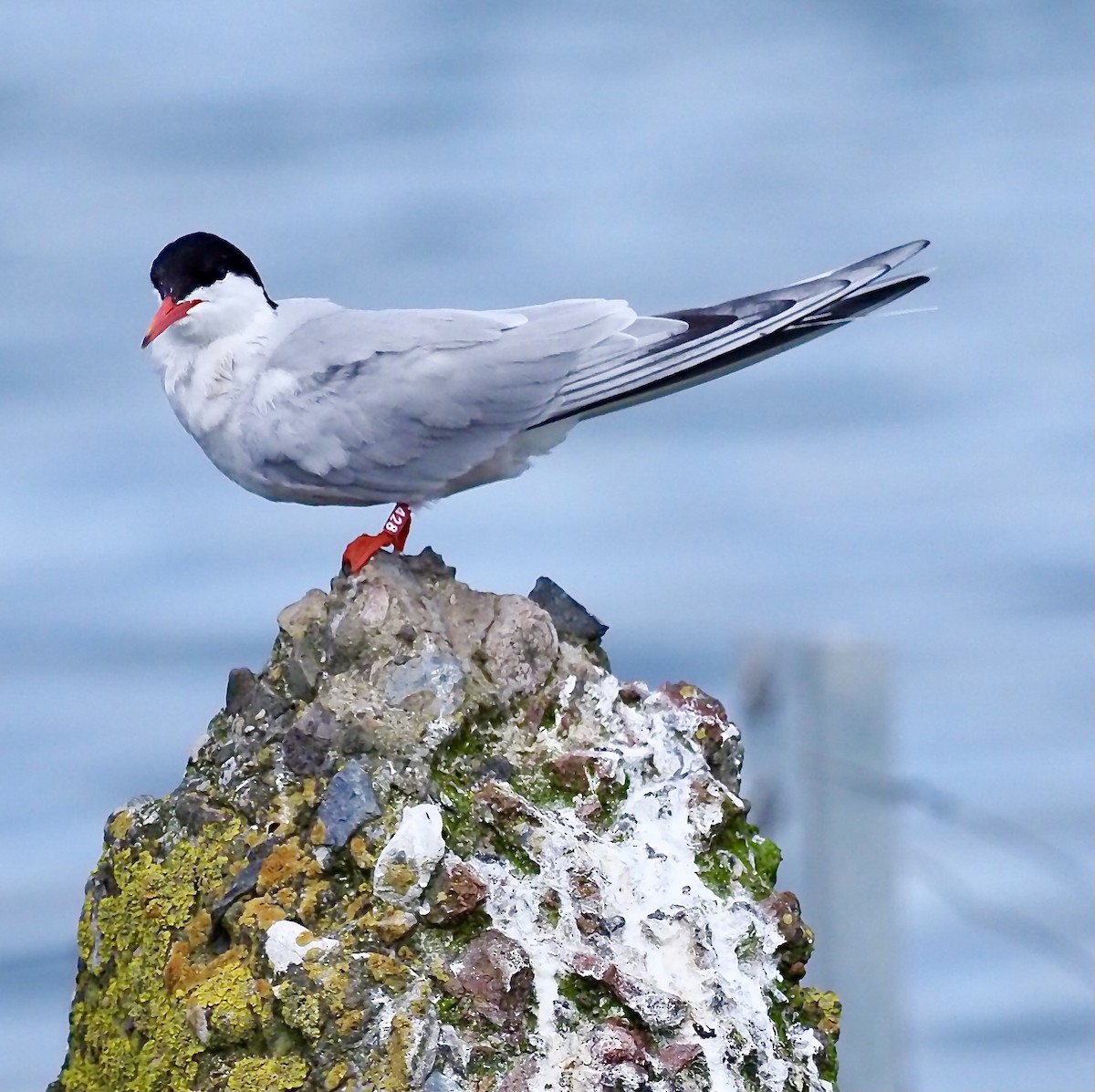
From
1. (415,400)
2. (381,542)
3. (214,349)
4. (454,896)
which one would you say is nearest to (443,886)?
(454,896)

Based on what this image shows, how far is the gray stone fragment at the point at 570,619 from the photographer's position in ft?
9.87

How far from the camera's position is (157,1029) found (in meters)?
2.69

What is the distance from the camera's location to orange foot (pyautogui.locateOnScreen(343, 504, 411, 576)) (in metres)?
3.18

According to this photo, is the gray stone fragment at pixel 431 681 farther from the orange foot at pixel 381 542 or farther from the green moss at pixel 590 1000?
the green moss at pixel 590 1000

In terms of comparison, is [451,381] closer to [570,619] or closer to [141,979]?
A: [570,619]

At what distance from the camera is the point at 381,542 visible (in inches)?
134

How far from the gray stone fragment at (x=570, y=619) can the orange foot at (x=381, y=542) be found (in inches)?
14.0

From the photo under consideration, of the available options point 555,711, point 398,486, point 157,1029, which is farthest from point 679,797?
point 398,486

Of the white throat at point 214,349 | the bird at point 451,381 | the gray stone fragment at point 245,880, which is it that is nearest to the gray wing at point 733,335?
the bird at point 451,381

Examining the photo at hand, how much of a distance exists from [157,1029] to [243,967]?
0.24 m

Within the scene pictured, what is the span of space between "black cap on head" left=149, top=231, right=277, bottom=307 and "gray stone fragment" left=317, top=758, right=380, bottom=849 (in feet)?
6.26

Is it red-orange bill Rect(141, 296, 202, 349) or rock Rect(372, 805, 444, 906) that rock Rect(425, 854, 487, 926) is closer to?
rock Rect(372, 805, 444, 906)

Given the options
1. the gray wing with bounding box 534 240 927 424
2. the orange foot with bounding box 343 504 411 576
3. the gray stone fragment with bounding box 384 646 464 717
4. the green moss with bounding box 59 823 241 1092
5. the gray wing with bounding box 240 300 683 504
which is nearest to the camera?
the green moss with bounding box 59 823 241 1092

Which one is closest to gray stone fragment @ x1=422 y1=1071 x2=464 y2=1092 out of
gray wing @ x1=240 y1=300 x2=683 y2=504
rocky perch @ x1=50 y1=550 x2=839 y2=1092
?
rocky perch @ x1=50 y1=550 x2=839 y2=1092
